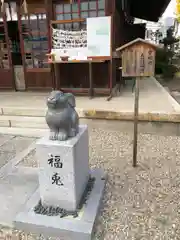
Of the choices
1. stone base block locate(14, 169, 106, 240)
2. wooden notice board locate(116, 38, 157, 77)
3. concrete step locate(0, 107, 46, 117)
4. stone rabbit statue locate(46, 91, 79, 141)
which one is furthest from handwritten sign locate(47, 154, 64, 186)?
concrete step locate(0, 107, 46, 117)

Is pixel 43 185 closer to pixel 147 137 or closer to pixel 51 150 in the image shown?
pixel 51 150

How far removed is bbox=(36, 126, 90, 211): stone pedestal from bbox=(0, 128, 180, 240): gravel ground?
331 mm

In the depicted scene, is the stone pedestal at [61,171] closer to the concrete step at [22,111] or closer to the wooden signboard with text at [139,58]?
the wooden signboard with text at [139,58]

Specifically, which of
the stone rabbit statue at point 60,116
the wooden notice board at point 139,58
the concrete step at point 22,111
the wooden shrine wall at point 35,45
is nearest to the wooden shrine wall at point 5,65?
the wooden shrine wall at point 35,45

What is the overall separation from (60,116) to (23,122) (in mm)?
2595

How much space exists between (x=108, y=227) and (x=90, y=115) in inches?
93.3

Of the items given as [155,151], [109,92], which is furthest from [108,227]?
[109,92]

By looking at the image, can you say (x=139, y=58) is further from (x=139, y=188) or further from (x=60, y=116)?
(x=139, y=188)

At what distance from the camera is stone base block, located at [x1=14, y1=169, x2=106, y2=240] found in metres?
1.81

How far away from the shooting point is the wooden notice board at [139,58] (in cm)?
248

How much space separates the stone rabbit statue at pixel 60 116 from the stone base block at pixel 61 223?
69cm

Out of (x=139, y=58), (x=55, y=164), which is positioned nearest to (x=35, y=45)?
(x=139, y=58)

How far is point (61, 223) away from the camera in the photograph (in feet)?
6.16

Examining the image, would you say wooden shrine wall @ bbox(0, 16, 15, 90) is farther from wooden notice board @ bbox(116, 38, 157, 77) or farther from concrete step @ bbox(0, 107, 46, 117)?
wooden notice board @ bbox(116, 38, 157, 77)
